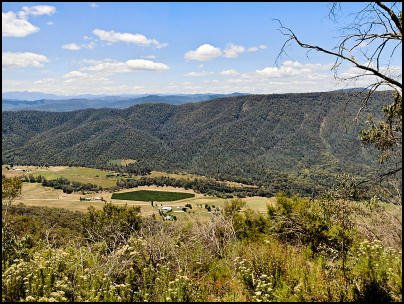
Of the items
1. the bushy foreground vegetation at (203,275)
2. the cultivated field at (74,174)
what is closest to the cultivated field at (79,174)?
the cultivated field at (74,174)

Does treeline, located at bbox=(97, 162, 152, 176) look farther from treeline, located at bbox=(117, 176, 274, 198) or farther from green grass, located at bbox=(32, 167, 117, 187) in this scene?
treeline, located at bbox=(117, 176, 274, 198)

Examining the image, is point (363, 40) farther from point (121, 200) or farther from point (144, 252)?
point (121, 200)

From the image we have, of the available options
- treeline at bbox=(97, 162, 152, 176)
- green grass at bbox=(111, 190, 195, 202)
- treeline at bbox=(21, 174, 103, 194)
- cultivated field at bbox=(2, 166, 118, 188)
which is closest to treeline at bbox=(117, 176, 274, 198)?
cultivated field at bbox=(2, 166, 118, 188)

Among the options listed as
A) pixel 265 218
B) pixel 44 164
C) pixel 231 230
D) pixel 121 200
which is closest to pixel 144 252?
pixel 231 230

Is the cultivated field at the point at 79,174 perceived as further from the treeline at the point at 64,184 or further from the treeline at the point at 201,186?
the treeline at the point at 201,186

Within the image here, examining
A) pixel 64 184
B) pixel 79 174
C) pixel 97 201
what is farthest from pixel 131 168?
pixel 97 201

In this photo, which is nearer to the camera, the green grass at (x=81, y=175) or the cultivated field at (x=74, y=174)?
the green grass at (x=81, y=175)
